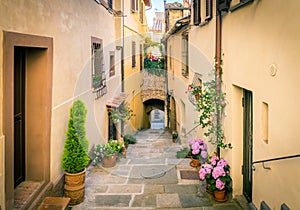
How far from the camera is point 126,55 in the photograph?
17484 millimetres

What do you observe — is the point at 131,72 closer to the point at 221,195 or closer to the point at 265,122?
the point at 221,195

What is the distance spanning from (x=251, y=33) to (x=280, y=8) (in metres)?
1.25

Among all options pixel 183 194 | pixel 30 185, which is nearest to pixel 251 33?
pixel 183 194

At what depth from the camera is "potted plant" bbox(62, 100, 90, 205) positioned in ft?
21.4

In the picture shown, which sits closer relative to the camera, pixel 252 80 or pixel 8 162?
pixel 8 162

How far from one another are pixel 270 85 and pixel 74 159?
3823 millimetres

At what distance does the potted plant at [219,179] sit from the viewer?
6652mm

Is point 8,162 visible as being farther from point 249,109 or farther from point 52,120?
point 249,109

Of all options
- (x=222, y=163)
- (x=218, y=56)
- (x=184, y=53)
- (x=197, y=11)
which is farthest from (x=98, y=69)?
(x=222, y=163)

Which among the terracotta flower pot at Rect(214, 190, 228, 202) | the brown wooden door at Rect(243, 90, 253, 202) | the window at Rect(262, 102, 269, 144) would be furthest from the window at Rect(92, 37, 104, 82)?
the window at Rect(262, 102, 269, 144)

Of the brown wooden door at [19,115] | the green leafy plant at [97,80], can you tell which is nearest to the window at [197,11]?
the green leafy plant at [97,80]

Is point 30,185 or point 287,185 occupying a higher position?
point 287,185

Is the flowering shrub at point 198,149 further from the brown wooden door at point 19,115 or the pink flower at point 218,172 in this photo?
the brown wooden door at point 19,115

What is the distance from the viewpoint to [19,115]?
19.1 ft
